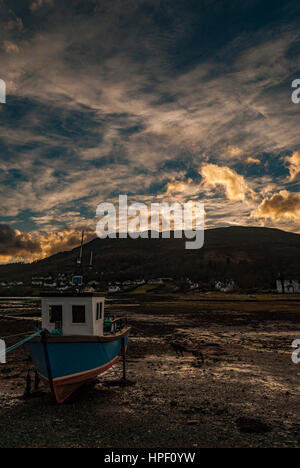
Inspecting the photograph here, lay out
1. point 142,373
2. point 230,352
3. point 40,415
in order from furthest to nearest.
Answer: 1. point 230,352
2. point 142,373
3. point 40,415

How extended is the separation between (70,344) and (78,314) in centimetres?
251

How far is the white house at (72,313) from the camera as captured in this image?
16.4 metres

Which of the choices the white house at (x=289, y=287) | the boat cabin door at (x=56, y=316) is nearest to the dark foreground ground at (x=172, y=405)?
the boat cabin door at (x=56, y=316)

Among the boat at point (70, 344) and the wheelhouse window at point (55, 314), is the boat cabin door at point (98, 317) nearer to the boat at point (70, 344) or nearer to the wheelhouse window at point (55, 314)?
the boat at point (70, 344)

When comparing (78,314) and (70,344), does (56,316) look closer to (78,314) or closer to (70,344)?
(78,314)

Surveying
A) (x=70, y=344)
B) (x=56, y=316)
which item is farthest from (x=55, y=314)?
(x=70, y=344)

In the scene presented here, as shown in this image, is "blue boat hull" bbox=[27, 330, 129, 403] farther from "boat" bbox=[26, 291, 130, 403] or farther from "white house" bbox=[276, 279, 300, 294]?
"white house" bbox=[276, 279, 300, 294]

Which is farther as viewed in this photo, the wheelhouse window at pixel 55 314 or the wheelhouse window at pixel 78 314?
the wheelhouse window at pixel 55 314

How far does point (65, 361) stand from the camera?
14.2m

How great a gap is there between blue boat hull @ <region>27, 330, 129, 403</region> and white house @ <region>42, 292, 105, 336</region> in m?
1.46
